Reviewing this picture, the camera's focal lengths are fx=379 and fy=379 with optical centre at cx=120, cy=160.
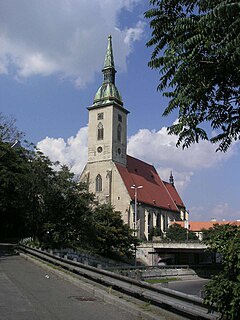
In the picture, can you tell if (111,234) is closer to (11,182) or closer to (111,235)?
(111,235)

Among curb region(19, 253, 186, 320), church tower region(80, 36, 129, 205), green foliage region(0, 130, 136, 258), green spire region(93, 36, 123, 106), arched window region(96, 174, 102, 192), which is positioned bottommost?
curb region(19, 253, 186, 320)

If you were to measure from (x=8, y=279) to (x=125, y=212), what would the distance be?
218ft

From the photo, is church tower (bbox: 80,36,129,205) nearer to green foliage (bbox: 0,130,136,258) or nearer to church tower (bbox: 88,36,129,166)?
church tower (bbox: 88,36,129,166)

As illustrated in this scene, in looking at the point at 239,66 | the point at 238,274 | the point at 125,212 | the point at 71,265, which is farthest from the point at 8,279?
the point at 125,212

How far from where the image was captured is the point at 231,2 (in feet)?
15.2

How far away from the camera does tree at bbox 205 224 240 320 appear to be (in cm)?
495

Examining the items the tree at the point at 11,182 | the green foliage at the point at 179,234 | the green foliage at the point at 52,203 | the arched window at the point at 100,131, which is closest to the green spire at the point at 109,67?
the arched window at the point at 100,131

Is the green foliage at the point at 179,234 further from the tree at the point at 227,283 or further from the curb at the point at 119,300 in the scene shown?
the tree at the point at 227,283

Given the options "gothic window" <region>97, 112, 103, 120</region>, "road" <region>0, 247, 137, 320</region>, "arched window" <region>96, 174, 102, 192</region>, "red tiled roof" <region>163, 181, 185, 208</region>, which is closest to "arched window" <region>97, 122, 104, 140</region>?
"gothic window" <region>97, 112, 103, 120</region>

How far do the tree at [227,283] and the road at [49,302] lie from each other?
3.05 m

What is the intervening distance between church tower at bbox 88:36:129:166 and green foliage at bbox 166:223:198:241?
18751 millimetres

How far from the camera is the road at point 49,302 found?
25.7 ft

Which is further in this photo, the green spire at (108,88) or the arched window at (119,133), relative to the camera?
the green spire at (108,88)

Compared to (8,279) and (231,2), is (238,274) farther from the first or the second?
(8,279)
